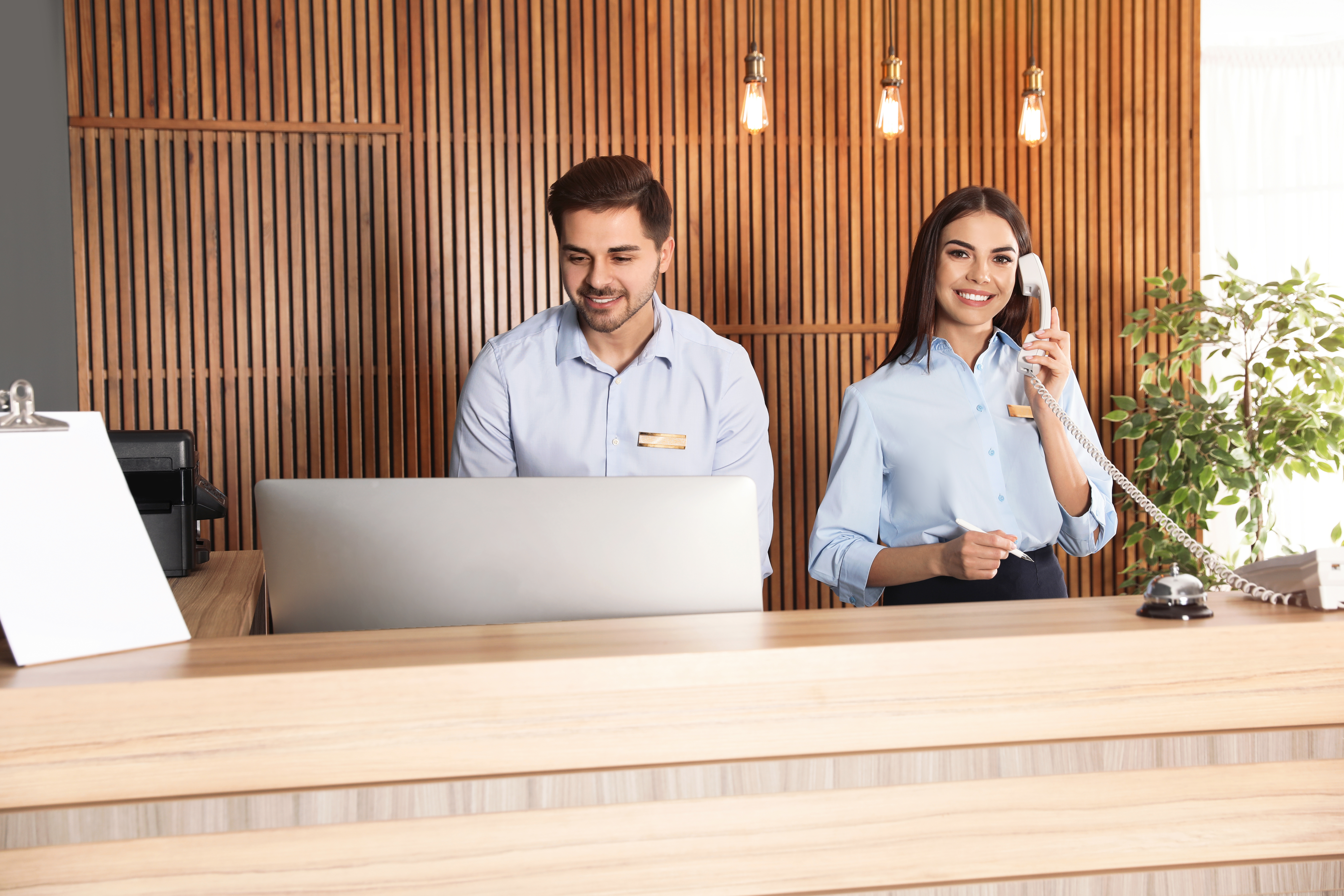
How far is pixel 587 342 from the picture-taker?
2955mm

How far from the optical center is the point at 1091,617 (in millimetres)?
1340

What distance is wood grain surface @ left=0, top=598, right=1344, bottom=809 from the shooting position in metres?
1.04

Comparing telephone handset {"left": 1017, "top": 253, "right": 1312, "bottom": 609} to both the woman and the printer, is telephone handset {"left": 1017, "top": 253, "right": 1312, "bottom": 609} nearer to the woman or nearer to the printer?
the woman

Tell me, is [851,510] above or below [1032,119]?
below

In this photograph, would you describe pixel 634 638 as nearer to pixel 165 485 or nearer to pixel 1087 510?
pixel 1087 510

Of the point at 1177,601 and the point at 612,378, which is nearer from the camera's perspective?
the point at 1177,601

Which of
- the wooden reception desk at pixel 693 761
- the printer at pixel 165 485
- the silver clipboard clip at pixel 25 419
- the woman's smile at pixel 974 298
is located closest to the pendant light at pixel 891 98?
the woman's smile at pixel 974 298

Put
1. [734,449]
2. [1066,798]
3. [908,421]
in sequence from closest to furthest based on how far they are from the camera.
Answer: [1066,798] → [908,421] → [734,449]

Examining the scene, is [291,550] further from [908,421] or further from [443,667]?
[908,421]

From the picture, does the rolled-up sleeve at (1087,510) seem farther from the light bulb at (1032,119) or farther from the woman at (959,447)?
the light bulb at (1032,119)

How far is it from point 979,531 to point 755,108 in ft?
7.81

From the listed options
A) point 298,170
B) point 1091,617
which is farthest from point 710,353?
point 298,170

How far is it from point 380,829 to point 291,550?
1.51ft

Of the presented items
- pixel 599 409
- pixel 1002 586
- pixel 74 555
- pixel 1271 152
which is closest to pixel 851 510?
pixel 1002 586
